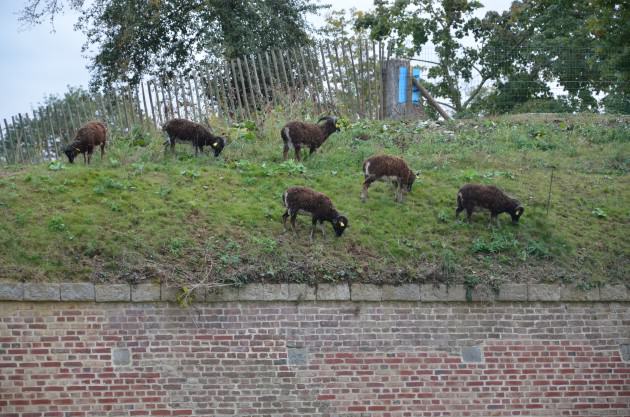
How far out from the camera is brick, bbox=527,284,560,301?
45.0ft

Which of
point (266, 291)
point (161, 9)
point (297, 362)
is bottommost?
point (297, 362)

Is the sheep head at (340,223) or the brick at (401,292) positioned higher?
the sheep head at (340,223)

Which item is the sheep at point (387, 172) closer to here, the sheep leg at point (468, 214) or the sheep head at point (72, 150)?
the sheep leg at point (468, 214)

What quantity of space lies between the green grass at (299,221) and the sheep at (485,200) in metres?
0.34

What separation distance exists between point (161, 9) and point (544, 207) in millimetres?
13886

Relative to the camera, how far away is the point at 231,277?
42.4ft

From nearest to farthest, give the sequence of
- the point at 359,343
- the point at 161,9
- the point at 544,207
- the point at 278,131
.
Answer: the point at 359,343 → the point at 544,207 → the point at 278,131 → the point at 161,9

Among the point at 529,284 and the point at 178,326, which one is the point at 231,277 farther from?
the point at 529,284

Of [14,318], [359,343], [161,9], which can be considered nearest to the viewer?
[14,318]

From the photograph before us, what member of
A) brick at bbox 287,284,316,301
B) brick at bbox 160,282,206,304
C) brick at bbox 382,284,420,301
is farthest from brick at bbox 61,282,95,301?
brick at bbox 382,284,420,301

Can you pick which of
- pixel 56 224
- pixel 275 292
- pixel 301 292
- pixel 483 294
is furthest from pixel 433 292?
pixel 56 224

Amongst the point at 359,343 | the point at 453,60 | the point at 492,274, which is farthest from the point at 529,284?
the point at 453,60

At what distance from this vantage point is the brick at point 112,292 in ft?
41.1

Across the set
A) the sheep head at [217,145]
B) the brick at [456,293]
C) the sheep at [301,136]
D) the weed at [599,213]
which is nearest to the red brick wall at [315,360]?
the brick at [456,293]
